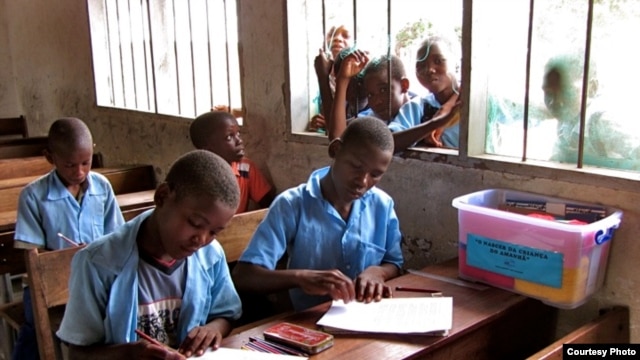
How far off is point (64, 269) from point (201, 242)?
763 millimetres

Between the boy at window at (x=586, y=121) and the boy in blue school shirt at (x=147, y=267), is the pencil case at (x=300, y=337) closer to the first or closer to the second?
the boy in blue school shirt at (x=147, y=267)

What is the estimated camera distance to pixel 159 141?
3936mm

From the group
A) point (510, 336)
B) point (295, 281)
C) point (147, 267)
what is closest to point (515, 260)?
point (510, 336)

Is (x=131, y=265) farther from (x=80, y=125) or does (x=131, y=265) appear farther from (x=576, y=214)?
(x=80, y=125)

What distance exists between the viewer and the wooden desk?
140cm

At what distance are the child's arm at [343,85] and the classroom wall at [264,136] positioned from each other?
0.20m

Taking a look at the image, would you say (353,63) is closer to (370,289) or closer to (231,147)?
(231,147)

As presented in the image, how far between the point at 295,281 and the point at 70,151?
55.7 inches

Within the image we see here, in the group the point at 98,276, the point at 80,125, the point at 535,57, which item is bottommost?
the point at 98,276

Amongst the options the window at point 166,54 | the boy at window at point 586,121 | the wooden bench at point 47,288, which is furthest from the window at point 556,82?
the window at point 166,54

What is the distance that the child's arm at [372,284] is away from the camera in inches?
66.5

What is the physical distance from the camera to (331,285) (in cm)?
162

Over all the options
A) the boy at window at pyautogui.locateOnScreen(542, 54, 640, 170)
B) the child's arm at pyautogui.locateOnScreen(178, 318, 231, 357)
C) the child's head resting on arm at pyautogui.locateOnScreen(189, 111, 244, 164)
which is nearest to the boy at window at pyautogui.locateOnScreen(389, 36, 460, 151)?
the boy at window at pyautogui.locateOnScreen(542, 54, 640, 170)

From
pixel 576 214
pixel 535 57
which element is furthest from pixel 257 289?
pixel 535 57
